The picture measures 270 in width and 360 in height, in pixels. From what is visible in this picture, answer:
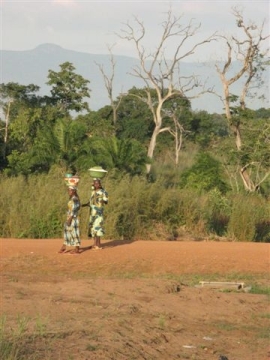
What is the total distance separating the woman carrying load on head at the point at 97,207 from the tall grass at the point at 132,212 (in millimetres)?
2538

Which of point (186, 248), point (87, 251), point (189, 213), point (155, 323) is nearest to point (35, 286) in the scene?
point (155, 323)

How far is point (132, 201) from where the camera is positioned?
61.8 feet

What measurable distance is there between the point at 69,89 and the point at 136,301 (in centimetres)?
2671

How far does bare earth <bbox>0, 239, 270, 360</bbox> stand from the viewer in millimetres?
8070

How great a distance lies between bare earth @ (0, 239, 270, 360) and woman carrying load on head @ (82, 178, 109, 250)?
396 millimetres

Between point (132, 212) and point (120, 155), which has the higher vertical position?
point (120, 155)

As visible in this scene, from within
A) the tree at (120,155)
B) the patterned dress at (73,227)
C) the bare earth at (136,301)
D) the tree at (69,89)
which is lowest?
the bare earth at (136,301)

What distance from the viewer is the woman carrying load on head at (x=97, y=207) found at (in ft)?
48.9

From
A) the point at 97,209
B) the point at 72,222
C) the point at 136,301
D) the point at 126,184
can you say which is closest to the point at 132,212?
the point at 126,184

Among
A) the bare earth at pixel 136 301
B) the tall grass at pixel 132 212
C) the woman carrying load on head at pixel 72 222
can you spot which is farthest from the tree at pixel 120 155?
the woman carrying load on head at pixel 72 222

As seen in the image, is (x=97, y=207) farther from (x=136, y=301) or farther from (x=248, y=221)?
(x=248, y=221)

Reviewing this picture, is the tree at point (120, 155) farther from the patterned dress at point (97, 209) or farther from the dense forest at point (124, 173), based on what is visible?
the patterned dress at point (97, 209)

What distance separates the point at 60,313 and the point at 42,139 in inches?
553

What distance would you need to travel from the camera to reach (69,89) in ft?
120
